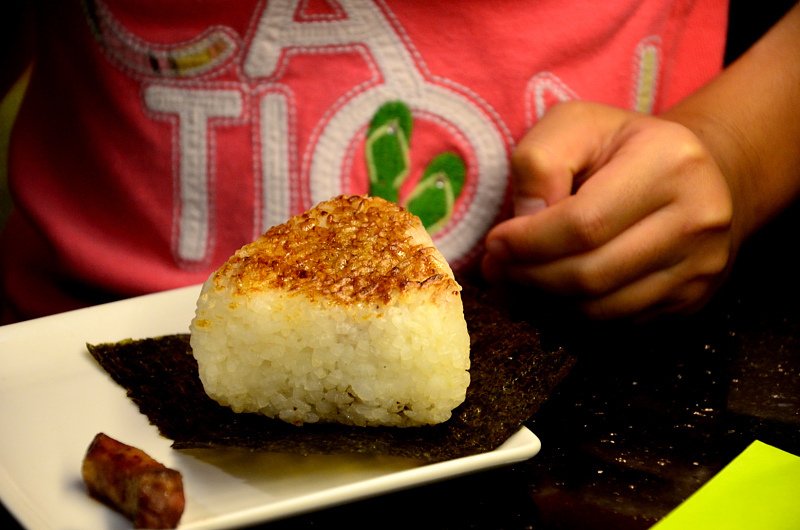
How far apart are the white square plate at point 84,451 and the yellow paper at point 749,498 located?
147 mm

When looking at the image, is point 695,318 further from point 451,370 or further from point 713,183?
A: point 451,370

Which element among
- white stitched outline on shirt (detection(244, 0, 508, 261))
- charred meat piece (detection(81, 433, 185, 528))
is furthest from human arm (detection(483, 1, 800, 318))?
charred meat piece (detection(81, 433, 185, 528))

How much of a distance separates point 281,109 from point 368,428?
629 mm

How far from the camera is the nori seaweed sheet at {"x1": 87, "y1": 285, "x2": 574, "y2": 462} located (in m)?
0.78

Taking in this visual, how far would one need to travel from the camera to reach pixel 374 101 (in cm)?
129

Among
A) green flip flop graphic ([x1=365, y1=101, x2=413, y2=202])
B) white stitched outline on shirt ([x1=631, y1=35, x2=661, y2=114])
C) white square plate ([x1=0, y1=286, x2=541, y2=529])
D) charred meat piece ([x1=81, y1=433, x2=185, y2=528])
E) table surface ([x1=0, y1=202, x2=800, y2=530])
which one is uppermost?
white stitched outline on shirt ([x1=631, y1=35, x2=661, y2=114])

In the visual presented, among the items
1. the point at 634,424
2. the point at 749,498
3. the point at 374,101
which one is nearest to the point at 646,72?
the point at 374,101

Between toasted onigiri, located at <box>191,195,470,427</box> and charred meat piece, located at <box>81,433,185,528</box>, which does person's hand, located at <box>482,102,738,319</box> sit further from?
charred meat piece, located at <box>81,433,185,528</box>

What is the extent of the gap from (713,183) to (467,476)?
62 centimetres

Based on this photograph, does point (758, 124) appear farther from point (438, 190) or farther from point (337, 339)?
point (337, 339)

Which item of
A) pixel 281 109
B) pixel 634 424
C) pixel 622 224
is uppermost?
pixel 281 109

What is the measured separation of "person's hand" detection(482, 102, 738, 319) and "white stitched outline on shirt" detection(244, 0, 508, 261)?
104mm

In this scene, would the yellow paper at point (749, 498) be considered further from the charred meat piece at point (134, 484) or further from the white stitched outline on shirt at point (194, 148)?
the white stitched outline on shirt at point (194, 148)

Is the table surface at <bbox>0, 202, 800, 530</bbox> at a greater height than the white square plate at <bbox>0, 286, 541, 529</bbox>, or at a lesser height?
lesser
